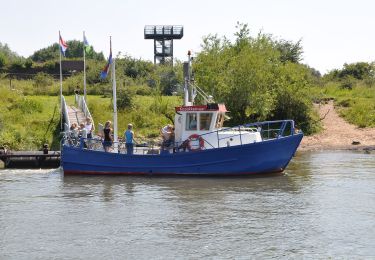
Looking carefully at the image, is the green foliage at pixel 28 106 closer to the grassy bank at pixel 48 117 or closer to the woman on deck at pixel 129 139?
the grassy bank at pixel 48 117

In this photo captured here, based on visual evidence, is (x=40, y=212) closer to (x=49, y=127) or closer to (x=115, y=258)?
Answer: (x=115, y=258)

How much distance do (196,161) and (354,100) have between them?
96.7 feet

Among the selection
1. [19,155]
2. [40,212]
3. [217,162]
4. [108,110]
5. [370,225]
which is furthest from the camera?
[108,110]

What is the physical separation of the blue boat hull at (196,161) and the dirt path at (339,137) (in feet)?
46.6

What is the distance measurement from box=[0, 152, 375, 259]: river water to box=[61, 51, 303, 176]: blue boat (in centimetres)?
67

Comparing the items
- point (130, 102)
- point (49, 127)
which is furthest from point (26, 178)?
point (130, 102)

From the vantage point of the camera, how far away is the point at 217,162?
26.3 meters

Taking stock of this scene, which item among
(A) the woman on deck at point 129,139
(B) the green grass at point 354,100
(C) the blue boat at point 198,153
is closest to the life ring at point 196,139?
(C) the blue boat at point 198,153

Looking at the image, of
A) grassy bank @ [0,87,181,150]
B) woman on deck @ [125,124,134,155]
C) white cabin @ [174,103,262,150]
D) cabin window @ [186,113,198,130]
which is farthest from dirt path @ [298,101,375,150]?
woman on deck @ [125,124,134,155]

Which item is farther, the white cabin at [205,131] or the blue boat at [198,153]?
the white cabin at [205,131]

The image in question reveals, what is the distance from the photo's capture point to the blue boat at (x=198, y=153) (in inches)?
1029

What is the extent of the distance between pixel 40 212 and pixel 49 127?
64.0ft

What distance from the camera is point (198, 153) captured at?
86.0ft

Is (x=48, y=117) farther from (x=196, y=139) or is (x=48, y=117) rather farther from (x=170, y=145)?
(x=196, y=139)
